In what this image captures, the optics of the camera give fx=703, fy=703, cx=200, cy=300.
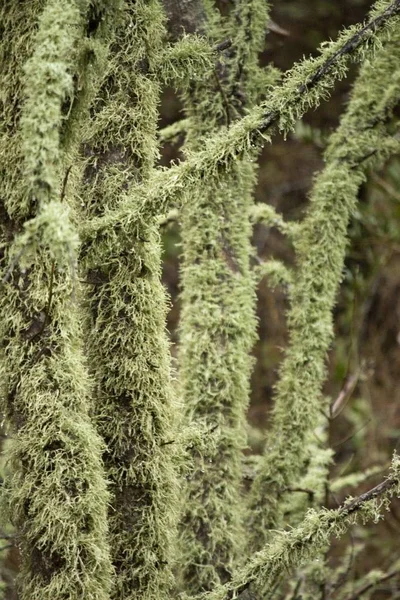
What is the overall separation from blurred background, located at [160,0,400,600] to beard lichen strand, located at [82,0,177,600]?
8.69 feet

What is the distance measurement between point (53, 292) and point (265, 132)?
0.45m

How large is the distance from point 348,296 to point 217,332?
3091mm

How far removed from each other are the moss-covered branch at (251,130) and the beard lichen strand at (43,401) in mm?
144

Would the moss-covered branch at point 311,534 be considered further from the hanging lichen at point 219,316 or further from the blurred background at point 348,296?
the blurred background at point 348,296

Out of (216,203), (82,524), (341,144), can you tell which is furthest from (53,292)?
(341,144)

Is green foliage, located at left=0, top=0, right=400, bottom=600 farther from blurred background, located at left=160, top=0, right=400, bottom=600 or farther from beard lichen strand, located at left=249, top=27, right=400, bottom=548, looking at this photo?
blurred background, located at left=160, top=0, right=400, bottom=600

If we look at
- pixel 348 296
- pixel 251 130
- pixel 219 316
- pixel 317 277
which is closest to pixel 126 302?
pixel 251 130

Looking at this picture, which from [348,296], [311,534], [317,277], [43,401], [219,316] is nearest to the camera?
[43,401]

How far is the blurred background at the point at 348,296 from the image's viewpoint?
4.29 m

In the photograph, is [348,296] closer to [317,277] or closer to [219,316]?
[317,277]

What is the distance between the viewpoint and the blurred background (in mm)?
4293

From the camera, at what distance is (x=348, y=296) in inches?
185

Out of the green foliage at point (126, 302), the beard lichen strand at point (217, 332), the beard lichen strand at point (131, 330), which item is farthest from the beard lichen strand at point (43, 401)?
the beard lichen strand at point (217, 332)

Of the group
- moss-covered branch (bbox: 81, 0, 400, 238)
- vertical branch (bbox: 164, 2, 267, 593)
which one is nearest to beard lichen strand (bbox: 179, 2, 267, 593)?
vertical branch (bbox: 164, 2, 267, 593)
